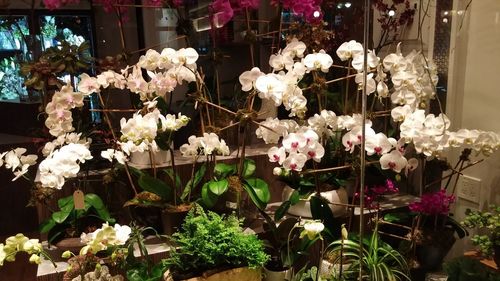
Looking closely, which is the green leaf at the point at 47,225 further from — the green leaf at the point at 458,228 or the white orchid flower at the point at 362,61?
the green leaf at the point at 458,228

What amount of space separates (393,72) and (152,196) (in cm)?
96

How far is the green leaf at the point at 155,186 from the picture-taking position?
156 centimetres

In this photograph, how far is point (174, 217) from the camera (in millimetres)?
1556

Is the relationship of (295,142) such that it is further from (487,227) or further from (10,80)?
(10,80)

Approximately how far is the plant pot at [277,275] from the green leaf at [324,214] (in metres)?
0.24

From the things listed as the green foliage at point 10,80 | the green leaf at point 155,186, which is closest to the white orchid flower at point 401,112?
the green leaf at point 155,186

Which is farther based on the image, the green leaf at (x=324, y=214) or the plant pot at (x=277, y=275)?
the green leaf at (x=324, y=214)

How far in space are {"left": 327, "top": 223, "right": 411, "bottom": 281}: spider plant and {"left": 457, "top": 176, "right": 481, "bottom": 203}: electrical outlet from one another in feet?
1.50

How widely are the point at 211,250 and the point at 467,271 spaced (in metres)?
0.77

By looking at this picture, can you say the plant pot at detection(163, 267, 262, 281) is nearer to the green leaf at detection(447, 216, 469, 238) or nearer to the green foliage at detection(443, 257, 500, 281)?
the green foliage at detection(443, 257, 500, 281)

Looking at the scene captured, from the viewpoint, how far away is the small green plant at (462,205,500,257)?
1444mm

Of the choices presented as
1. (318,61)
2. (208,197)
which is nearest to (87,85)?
(208,197)

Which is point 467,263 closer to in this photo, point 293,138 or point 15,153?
point 293,138

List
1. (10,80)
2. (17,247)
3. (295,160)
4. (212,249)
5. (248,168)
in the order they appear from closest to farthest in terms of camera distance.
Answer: (17,247) → (212,249) → (295,160) → (248,168) → (10,80)
